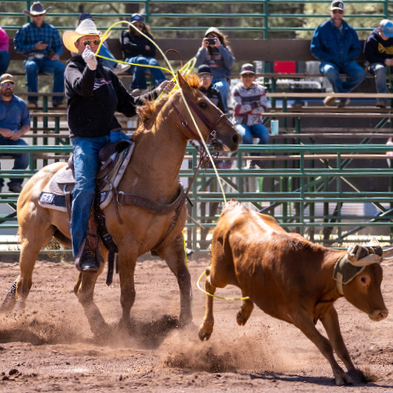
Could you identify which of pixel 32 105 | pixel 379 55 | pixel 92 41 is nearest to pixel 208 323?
pixel 92 41

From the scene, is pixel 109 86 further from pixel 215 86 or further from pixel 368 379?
pixel 215 86

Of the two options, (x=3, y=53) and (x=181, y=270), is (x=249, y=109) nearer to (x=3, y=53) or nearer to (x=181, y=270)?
(x=3, y=53)

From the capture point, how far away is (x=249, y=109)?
35.1 feet

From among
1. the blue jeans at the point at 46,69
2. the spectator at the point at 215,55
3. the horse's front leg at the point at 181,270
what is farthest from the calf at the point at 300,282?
the blue jeans at the point at 46,69

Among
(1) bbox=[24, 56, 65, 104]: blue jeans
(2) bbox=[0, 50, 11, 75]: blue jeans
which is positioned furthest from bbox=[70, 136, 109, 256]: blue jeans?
(2) bbox=[0, 50, 11, 75]: blue jeans

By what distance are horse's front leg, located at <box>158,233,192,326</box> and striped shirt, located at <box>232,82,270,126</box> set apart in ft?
16.4

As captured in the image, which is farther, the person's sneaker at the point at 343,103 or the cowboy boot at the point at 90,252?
the person's sneaker at the point at 343,103

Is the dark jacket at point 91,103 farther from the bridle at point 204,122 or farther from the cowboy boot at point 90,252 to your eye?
the cowboy boot at point 90,252

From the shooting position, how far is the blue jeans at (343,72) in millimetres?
12344

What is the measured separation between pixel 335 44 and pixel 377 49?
3.21 ft

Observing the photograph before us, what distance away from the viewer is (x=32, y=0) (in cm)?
1341

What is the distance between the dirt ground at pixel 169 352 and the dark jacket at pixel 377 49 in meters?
6.57

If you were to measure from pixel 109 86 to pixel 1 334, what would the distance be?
250 cm

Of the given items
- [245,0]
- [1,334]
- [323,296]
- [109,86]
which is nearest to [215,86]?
[245,0]
